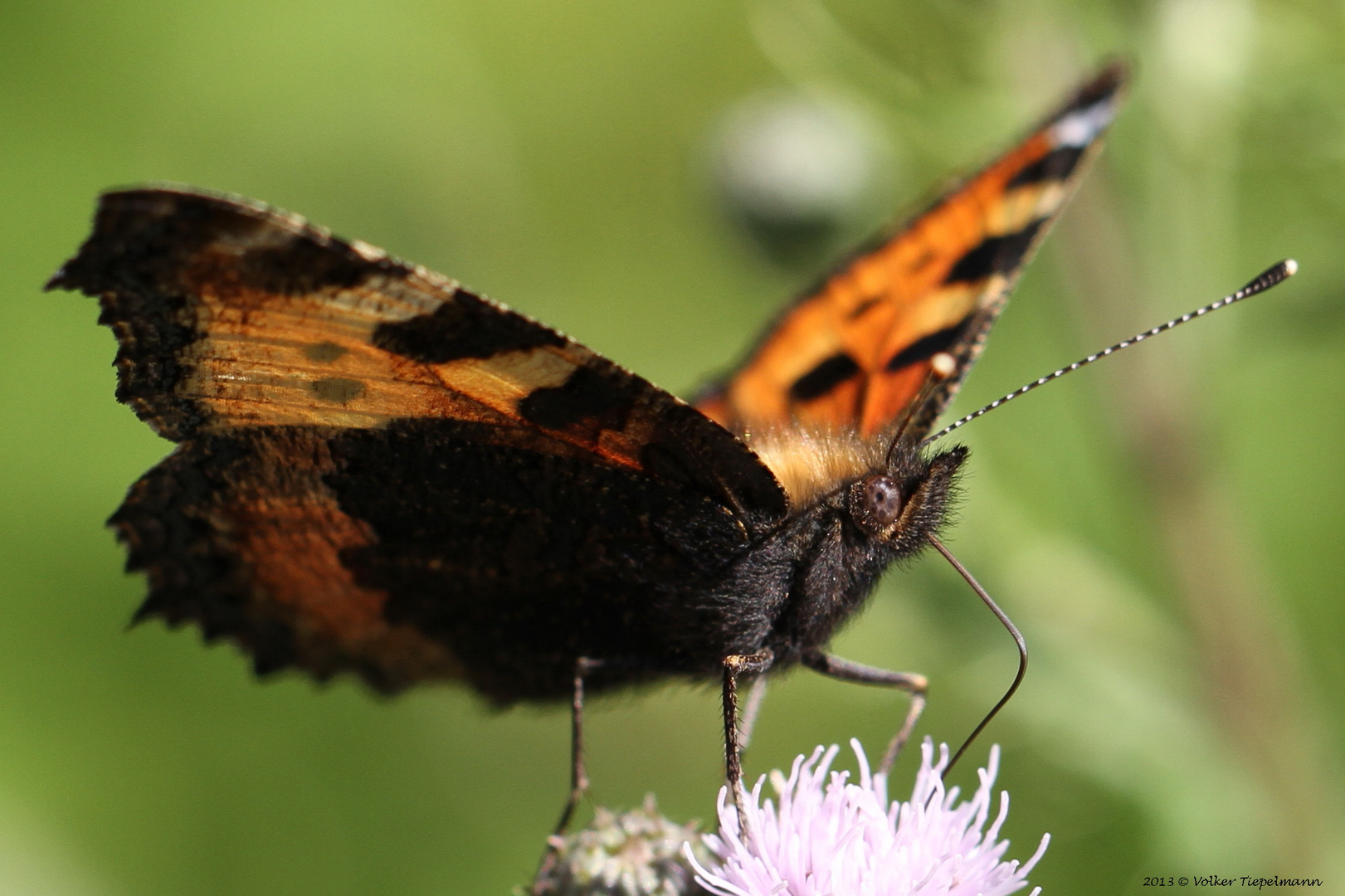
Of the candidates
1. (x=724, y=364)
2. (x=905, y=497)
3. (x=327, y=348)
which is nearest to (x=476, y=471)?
(x=327, y=348)

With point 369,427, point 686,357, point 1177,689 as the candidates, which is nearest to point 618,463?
point 369,427

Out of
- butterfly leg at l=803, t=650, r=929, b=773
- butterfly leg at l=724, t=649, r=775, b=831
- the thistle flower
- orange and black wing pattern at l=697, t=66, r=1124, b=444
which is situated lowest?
the thistle flower

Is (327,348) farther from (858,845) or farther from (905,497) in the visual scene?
(858,845)

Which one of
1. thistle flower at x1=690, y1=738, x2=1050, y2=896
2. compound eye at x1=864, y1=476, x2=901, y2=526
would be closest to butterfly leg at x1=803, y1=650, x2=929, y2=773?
thistle flower at x1=690, y1=738, x2=1050, y2=896

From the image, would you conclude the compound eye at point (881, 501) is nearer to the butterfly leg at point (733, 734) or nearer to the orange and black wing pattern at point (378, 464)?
the orange and black wing pattern at point (378, 464)

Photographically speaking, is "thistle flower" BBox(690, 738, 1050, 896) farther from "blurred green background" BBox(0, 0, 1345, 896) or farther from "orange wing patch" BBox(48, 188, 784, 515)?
"orange wing patch" BBox(48, 188, 784, 515)

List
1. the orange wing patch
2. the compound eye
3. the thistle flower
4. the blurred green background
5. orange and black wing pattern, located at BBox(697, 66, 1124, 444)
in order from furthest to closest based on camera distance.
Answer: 1. the blurred green background
2. orange and black wing pattern, located at BBox(697, 66, 1124, 444)
3. the compound eye
4. the thistle flower
5. the orange wing patch

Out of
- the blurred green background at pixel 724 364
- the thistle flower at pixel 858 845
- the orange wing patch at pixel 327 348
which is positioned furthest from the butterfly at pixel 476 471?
the blurred green background at pixel 724 364
